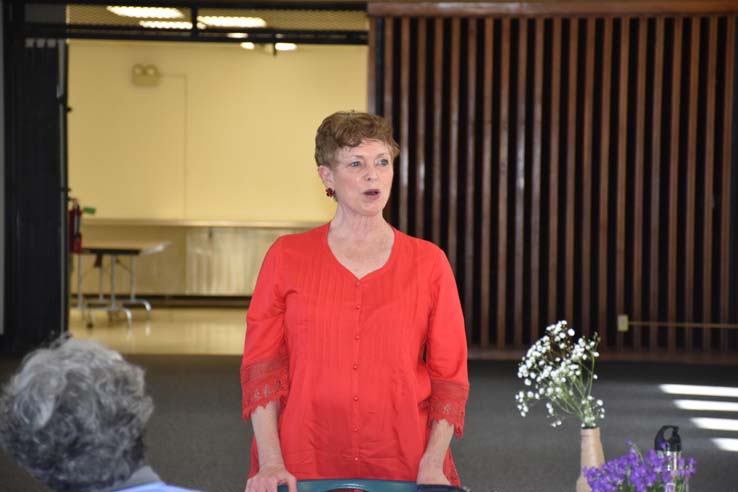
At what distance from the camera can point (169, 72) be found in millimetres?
15273

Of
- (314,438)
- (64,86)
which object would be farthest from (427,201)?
(314,438)

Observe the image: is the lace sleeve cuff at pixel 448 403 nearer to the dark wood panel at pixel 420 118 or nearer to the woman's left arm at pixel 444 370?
the woman's left arm at pixel 444 370

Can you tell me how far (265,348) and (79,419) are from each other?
0.98 m

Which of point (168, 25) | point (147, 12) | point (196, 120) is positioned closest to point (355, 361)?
point (168, 25)

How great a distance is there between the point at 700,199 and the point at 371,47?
3113 millimetres

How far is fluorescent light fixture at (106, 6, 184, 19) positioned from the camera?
32.7ft

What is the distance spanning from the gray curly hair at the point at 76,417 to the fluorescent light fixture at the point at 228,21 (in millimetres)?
8527

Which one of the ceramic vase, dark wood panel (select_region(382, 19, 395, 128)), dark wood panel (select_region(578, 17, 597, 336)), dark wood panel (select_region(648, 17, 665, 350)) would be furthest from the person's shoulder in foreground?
dark wood panel (select_region(648, 17, 665, 350))

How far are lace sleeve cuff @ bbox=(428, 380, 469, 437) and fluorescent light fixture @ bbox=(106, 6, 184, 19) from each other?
7.94 metres

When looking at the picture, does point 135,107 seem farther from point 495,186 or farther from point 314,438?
point 314,438

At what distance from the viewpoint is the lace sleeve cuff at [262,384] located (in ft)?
8.43

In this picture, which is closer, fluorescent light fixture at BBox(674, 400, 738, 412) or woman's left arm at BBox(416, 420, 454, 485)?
woman's left arm at BBox(416, 420, 454, 485)

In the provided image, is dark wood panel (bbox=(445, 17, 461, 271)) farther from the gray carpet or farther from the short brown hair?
the short brown hair

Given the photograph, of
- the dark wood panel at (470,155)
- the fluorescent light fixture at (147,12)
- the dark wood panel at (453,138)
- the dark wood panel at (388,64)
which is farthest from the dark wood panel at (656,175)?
the fluorescent light fixture at (147,12)
